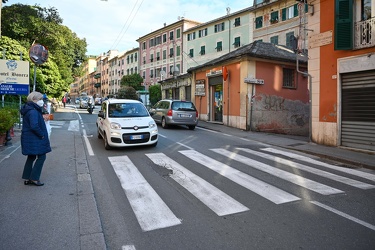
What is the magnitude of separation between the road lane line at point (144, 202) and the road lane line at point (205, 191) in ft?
2.24

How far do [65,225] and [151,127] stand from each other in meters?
5.73

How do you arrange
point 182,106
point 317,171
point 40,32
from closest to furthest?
point 317,171, point 182,106, point 40,32

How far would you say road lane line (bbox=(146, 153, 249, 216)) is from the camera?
4.37 metres

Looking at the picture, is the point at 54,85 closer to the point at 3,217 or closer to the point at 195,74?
the point at 195,74

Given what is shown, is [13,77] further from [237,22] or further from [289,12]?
[237,22]

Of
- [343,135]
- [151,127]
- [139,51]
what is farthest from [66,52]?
[343,135]

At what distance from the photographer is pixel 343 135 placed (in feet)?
34.8

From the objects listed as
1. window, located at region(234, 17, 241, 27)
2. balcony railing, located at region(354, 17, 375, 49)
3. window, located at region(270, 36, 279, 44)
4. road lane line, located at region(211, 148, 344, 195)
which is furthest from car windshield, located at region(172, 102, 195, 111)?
window, located at region(234, 17, 241, 27)

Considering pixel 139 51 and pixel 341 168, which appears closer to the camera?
pixel 341 168

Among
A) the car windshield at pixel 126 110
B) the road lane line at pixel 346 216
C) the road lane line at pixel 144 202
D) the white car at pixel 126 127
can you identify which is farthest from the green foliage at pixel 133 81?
the road lane line at pixel 346 216

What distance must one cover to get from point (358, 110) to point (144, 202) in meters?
9.08

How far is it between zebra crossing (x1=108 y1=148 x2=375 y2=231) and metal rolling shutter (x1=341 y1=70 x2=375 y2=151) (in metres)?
2.80

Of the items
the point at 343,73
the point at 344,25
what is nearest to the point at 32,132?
the point at 343,73

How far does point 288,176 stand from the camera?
6309mm
